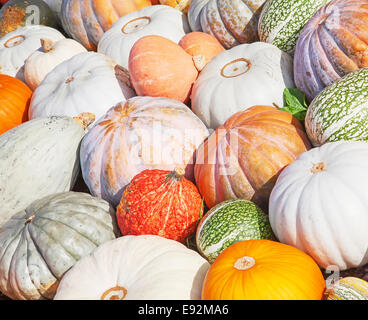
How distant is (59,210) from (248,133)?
1341 millimetres

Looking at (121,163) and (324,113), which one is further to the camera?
(121,163)

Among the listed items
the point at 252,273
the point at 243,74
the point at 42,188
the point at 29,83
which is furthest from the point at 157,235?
the point at 29,83

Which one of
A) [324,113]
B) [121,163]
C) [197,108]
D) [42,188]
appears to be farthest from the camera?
[197,108]

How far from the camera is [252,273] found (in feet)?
6.92

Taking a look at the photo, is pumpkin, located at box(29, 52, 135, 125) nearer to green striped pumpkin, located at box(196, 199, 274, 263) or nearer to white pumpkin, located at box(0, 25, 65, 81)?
white pumpkin, located at box(0, 25, 65, 81)

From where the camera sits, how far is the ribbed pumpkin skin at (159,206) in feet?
9.06

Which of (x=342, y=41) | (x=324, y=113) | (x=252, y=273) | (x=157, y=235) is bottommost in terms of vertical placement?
(x=157, y=235)

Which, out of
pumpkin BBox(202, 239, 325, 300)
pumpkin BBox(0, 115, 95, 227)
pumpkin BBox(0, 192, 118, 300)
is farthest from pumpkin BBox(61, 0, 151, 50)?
pumpkin BBox(202, 239, 325, 300)

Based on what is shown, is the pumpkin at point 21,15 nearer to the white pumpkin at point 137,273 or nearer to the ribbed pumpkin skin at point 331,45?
the ribbed pumpkin skin at point 331,45

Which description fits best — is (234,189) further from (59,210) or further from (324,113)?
(59,210)

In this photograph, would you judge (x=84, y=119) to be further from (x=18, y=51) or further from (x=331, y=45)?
(x=331, y=45)

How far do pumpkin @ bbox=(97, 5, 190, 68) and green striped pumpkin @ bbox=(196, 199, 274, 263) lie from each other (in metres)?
2.17

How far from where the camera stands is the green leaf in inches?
130

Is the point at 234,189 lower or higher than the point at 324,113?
lower
